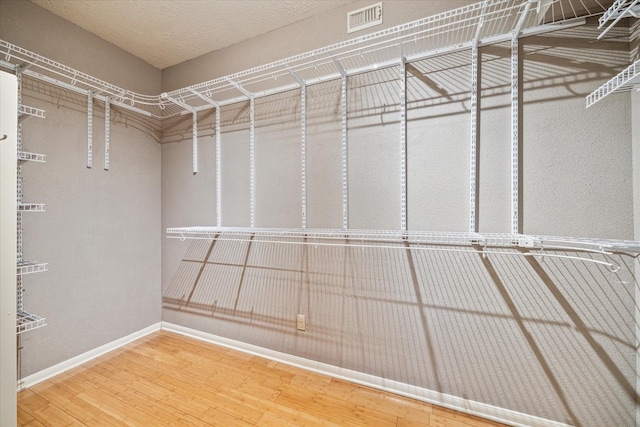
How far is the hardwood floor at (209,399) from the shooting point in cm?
146

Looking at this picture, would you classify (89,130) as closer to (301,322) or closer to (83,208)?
(83,208)

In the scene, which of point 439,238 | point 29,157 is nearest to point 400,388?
point 439,238

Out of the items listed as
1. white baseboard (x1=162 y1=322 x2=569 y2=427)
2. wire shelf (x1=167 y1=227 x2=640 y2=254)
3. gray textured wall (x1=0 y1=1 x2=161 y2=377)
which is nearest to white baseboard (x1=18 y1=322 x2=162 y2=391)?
gray textured wall (x1=0 y1=1 x2=161 y2=377)

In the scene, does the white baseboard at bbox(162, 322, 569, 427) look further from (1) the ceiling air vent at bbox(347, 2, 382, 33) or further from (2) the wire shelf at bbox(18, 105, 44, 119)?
(1) the ceiling air vent at bbox(347, 2, 382, 33)

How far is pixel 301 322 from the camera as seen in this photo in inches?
76.1

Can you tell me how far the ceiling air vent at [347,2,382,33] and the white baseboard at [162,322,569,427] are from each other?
2282mm

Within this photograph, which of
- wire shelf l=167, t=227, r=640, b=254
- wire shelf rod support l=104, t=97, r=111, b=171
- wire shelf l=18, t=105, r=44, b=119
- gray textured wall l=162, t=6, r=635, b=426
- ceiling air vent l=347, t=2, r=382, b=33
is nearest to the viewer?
wire shelf l=167, t=227, r=640, b=254

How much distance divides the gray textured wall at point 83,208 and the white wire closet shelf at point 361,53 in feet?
0.38

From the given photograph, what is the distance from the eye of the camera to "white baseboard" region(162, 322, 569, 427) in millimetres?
1407

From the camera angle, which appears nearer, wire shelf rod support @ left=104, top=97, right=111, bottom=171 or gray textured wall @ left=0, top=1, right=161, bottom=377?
gray textured wall @ left=0, top=1, right=161, bottom=377

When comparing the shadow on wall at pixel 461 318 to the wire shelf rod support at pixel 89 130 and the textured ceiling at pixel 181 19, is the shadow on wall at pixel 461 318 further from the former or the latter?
the textured ceiling at pixel 181 19

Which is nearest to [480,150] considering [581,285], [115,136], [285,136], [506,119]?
[506,119]

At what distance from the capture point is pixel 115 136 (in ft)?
7.32

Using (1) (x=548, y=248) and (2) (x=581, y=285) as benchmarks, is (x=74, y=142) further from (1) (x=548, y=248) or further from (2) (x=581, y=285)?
(2) (x=581, y=285)
